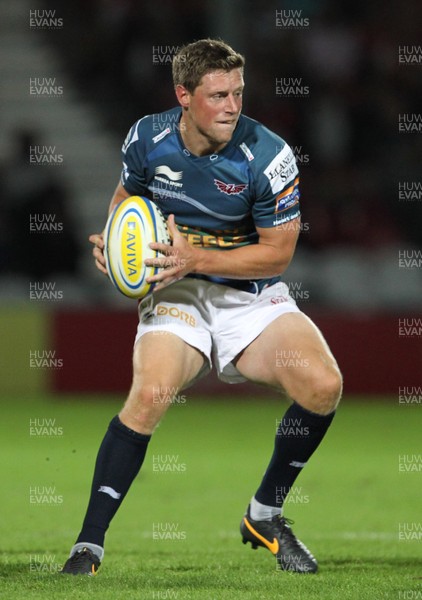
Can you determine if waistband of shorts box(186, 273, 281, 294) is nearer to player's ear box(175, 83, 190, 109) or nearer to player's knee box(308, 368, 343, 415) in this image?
player's knee box(308, 368, 343, 415)

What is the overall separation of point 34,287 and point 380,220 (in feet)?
12.8

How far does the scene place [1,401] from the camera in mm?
12469

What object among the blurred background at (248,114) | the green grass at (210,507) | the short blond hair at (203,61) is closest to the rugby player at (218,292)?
the short blond hair at (203,61)

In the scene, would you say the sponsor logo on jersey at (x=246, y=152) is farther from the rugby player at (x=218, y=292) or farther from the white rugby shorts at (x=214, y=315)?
the white rugby shorts at (x=214, y=315)

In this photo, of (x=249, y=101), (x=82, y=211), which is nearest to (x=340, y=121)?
(x=249, y=101)

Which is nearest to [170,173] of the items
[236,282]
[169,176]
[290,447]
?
[169,176]

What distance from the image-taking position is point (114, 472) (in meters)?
5.28

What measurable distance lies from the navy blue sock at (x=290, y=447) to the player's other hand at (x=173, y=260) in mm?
759

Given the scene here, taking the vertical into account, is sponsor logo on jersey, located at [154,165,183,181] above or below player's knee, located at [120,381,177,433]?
above

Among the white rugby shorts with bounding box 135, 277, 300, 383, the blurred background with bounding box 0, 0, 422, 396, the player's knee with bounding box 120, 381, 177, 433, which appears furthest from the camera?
the blurred background with bounding box 0, 0, 422, 396

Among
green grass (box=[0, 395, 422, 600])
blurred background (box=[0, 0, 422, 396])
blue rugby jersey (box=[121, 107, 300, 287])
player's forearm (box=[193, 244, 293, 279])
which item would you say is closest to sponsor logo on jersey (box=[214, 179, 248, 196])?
blue rugby jersey (box=[121, 107, 300, 287])

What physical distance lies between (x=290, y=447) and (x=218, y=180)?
121 centimetres

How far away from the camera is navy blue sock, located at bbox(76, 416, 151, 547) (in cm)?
525

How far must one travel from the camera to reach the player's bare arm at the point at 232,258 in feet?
17.5
